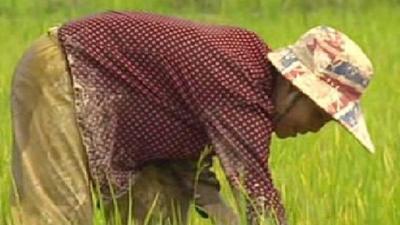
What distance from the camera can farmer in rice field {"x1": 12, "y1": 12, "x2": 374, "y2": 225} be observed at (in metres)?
3.16

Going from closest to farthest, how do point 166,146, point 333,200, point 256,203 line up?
1. point 256,203
2. point 166,146
3. point 333,200

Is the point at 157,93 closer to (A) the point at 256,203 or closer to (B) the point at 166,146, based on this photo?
(B) the point at 166,146

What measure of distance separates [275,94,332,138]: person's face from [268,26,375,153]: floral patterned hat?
0.13ft

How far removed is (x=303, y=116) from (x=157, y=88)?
1.10ft

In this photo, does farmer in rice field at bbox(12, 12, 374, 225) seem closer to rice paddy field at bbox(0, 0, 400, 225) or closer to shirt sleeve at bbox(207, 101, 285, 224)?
shirt sleeve at bbox(207, 101, 285, 224)

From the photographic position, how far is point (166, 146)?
324 cm

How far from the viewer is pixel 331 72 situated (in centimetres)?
319

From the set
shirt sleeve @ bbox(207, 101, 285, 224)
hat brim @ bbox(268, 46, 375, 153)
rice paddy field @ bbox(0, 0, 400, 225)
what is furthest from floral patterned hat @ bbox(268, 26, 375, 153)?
rice paddy field @ bbox(0, 0, 400, 225)

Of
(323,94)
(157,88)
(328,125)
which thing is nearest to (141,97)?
(157,88)

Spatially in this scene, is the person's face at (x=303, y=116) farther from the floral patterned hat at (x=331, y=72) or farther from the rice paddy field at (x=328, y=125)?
the rice paddy field at (x=328, y=125)

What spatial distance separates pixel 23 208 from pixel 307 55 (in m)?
0.72

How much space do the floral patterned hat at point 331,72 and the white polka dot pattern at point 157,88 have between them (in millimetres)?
68

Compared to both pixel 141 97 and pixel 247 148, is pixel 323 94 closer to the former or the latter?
pixel 247 148

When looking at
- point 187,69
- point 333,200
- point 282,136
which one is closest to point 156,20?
point 187,69
